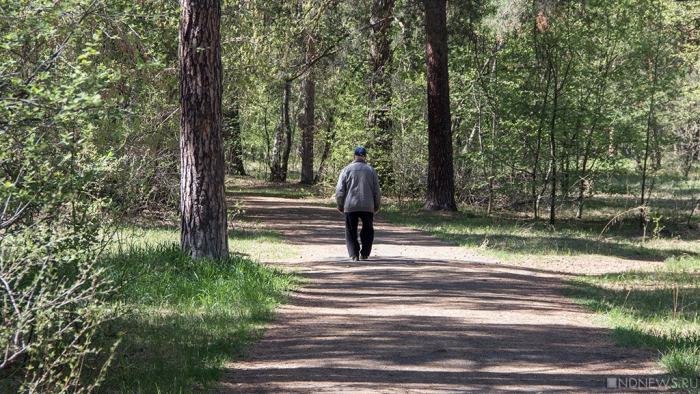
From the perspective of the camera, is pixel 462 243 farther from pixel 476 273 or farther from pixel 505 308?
pixel 505 308

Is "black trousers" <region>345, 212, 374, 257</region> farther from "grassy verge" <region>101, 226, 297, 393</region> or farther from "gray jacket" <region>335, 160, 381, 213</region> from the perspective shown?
"grassy verge" <region>101, 226, 297, 393</region>

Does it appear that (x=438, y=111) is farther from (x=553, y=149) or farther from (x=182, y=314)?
(x=182, y=314)

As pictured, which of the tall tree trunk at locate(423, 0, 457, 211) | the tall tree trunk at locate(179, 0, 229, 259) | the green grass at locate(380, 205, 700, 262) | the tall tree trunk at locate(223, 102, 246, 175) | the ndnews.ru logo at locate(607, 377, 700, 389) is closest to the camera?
the ndnews.ru logo at locate(607, 377, 700, 389)

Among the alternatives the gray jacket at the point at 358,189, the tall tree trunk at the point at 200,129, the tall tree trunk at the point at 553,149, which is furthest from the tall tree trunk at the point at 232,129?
the tall tree trunk at the point at 553,149

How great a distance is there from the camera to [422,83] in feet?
90.0

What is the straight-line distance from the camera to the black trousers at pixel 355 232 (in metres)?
13.6

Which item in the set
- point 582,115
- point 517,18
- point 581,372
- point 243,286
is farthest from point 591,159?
point 581,372

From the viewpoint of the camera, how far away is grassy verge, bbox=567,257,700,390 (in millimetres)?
7117

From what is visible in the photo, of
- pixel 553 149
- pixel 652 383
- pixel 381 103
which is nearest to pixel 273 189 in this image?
pixel 381 103

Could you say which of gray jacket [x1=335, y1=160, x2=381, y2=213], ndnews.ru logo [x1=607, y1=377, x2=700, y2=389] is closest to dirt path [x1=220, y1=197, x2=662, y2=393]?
ndnews.ru logo [x1=607, y1=377, x2=700, y2=389]

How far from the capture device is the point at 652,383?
6238 millimetres

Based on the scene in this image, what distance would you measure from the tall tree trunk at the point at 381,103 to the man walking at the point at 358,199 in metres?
13.6

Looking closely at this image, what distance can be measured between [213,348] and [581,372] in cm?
340

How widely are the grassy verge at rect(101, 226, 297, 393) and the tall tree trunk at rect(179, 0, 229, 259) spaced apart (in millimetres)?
421
